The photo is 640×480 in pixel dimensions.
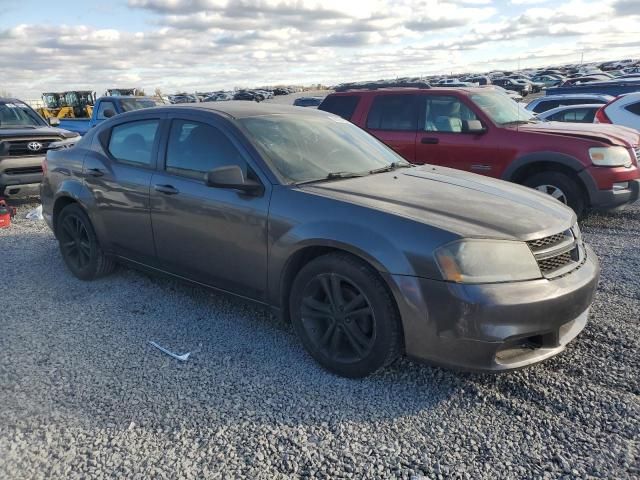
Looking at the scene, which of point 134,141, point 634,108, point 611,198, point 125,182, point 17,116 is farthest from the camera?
point 634,108

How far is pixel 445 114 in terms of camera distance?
7.34m

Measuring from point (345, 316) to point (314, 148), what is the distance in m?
1.39

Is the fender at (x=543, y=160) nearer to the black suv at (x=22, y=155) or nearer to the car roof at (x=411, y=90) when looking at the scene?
the car roof at (x=411, y=90)

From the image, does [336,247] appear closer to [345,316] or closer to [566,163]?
[345,316]

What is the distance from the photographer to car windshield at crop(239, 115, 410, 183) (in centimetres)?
363

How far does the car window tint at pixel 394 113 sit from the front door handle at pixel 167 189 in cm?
439

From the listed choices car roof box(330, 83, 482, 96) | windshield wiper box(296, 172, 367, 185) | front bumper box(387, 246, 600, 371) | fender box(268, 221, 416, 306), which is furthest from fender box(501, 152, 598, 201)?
fender box(268, 221, 416, 306)

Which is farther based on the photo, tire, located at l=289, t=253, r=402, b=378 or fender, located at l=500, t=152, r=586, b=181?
fender, located at l=500, t=152, r=586, b=181

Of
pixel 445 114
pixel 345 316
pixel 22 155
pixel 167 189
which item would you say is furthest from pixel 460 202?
pixel 22 155

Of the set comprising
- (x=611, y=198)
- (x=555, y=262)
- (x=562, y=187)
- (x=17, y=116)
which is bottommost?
(x=611, y=198)

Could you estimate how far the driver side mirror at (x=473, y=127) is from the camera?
6949mm

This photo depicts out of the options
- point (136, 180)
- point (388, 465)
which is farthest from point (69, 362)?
point (388, 465)

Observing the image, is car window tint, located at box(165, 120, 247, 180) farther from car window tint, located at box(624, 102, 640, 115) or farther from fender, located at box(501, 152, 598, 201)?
car window tint, located at box(624, 102, 640, 115)

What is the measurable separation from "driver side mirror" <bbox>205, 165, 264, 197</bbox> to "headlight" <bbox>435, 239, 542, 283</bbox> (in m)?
1.30
